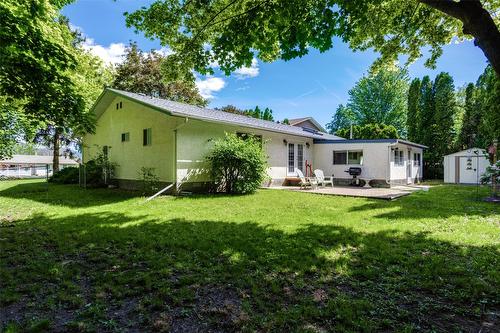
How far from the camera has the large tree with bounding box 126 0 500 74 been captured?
3.91 m

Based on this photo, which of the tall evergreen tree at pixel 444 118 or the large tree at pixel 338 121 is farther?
the large tree at pixel 338 121

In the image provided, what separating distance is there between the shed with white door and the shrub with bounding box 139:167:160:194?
20304mm

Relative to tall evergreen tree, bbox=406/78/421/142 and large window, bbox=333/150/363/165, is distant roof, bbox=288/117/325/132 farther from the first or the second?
large window, bbox=333/150/363/165

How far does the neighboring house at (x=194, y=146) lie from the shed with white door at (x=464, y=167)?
242 cm

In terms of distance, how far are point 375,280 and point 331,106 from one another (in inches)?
1850

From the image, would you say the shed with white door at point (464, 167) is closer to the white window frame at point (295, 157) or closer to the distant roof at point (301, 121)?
the white window frame at point (295, 157)

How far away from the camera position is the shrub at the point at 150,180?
11.6m

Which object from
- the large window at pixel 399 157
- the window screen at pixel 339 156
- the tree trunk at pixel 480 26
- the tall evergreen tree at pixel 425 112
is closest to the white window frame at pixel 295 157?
the window screen at pixel 339 156

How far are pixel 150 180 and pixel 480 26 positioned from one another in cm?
1101

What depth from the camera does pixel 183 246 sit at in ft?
15.5

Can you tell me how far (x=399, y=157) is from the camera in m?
17.3

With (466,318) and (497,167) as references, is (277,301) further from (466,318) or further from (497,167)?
(497,167)

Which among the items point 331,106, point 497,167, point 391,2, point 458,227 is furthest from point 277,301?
point 331,106

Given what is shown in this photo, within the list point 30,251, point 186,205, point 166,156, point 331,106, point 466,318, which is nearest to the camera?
point 466,318
